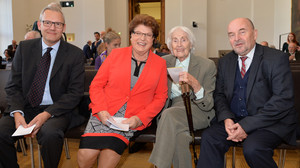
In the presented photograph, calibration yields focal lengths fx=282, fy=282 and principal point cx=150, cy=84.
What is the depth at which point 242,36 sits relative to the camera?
2547mm

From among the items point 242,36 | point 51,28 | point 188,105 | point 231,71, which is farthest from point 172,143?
point 51,28

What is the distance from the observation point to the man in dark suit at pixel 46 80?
260 centimetres

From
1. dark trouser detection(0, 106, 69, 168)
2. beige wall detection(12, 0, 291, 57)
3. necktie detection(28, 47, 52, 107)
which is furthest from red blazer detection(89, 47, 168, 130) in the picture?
beige wall detection(12, 0, 291, 57)

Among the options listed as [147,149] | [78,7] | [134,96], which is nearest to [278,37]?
[78,7]

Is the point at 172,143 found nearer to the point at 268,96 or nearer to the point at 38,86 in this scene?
the point at 268,96

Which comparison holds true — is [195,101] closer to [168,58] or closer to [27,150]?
[168,58]

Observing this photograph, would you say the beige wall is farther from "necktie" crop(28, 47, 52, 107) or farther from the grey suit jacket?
"necktie" crop(28, 47, 52, 107)

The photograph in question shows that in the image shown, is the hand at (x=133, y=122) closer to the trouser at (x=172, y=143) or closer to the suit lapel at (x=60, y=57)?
the trouser at (x=172, y=143)

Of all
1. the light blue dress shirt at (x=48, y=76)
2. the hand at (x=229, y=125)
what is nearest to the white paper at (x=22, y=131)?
the light blue dress shirt at (x=48, y=76)

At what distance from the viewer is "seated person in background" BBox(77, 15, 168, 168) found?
8.20 ft

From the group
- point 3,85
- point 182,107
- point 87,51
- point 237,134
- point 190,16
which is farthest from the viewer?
point 190,16

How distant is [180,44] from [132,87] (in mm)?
694

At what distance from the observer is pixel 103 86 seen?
269cm

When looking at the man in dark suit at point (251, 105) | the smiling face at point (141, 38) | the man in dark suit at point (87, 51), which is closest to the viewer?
the man in dark suit at point (251, 105)
